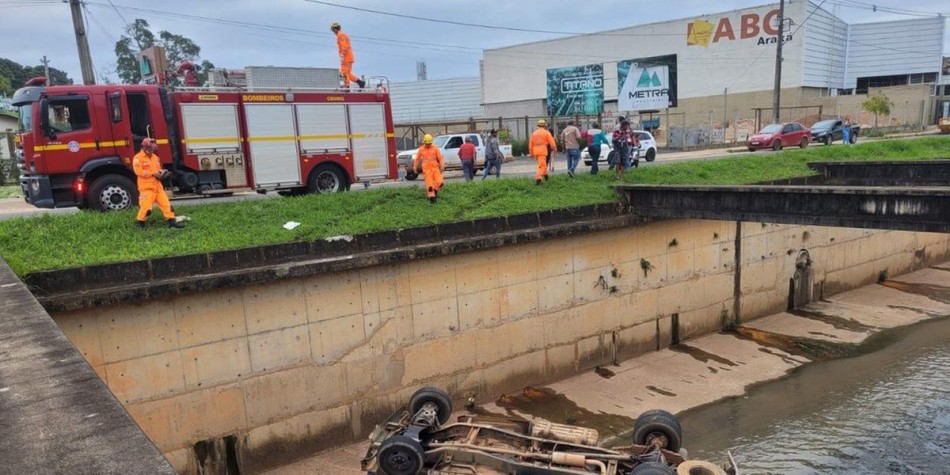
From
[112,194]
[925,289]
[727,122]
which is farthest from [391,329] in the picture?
[727,122]

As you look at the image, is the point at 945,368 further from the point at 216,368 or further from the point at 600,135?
the point at 216,368

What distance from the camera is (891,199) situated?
358 inches

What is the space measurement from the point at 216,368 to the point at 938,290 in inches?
821

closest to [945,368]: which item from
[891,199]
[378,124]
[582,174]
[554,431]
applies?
[891,199]

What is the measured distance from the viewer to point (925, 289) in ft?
62.5

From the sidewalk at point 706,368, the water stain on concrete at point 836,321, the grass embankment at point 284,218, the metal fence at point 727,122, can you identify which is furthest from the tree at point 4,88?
the water stain on concrete at point 836,321

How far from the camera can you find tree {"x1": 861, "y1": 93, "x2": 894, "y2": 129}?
44250mm

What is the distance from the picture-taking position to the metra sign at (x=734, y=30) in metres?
46.4

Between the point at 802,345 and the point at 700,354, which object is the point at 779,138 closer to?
the point at 802,345

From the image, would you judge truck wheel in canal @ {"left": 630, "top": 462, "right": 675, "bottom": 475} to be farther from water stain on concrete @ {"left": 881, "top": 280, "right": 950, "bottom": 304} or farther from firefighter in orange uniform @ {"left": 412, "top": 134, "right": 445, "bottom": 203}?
water stain on concrete @ {"left": 881, "top": 280, "right": 950, "bottom": 304}

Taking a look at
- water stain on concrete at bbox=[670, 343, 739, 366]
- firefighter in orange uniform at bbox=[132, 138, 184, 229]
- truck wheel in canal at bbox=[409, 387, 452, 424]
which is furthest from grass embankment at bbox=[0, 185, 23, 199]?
water stain on concrete at bbox=[670, 343, 739, 366]

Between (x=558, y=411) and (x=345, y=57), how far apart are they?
10537 millimetres

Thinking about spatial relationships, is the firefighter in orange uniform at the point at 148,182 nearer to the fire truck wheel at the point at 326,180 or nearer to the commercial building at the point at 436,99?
the fire truck wheel at the point at 326,180

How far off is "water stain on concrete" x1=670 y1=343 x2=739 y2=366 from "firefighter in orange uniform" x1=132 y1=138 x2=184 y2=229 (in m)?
10.8
